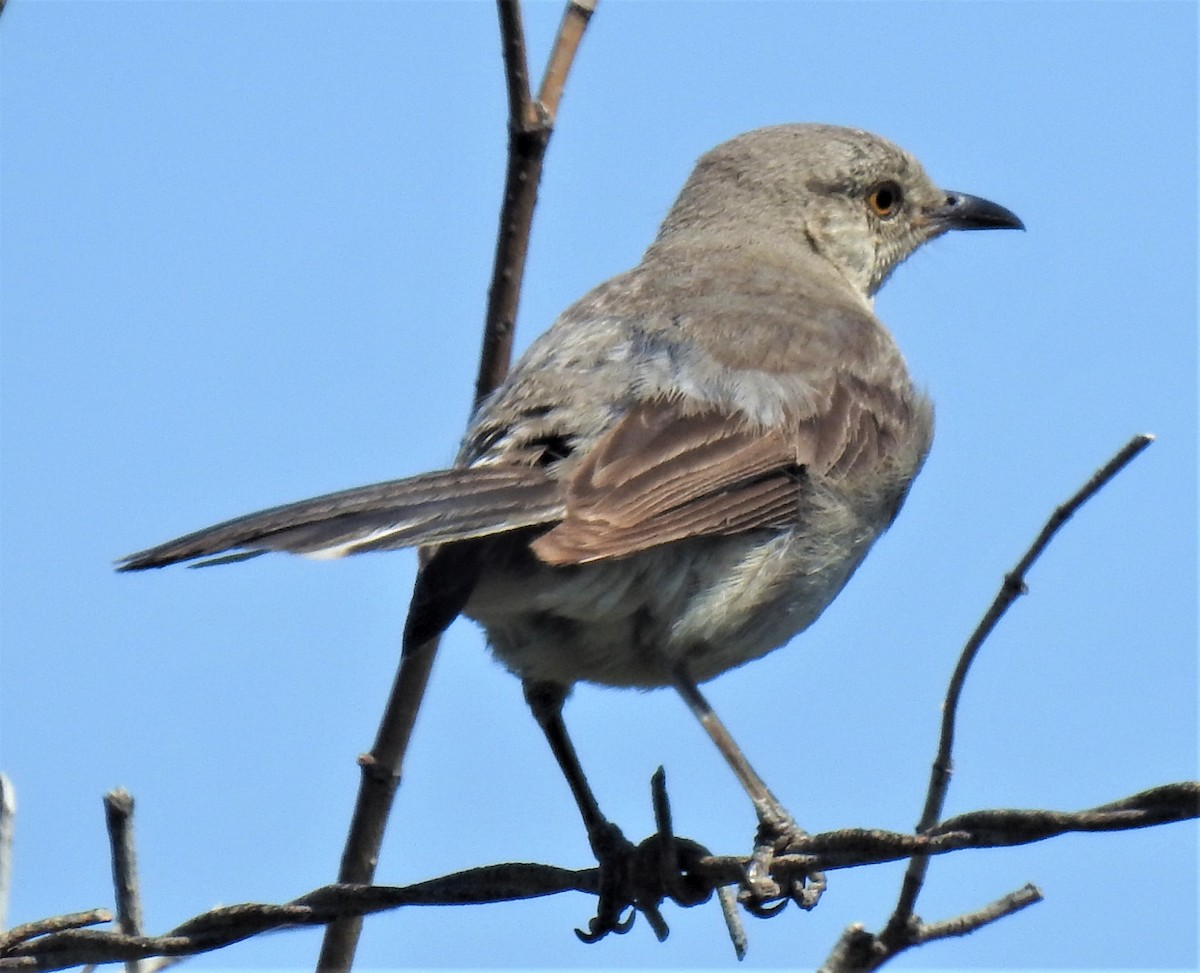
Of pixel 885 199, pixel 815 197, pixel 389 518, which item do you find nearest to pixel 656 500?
pixel 389 518

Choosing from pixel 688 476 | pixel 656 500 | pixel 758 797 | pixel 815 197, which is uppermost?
pixel 815 197

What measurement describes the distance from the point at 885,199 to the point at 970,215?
0.46 meters

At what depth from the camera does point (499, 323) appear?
4414 mm

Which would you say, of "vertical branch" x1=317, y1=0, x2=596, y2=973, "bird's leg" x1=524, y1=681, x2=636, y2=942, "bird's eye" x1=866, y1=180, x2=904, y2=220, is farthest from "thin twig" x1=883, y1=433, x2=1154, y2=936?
"bird's eye" x1=866, y1=180, x2=904, y2=220

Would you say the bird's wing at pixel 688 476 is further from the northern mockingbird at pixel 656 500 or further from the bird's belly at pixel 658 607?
the bird's belly at pixel 658 607

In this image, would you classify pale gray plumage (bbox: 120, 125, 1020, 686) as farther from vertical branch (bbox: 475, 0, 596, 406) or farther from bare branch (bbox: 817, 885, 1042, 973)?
bare branch (bbox: 817, 885, 1042, 973)

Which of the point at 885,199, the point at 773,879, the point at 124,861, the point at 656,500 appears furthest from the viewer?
the point at 885,199

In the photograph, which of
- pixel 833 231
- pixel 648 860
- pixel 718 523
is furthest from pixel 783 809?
pixel 833 231

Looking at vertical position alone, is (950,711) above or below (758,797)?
below

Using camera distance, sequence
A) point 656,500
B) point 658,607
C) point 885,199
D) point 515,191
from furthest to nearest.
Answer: point 885,199
point 658,607
point 656,500
point 515,191

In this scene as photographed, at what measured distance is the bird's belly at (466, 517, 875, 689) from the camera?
4570mm

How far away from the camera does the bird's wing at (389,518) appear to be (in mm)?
3785

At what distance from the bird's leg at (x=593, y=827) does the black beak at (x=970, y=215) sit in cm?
332

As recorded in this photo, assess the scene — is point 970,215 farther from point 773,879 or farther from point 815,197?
point 773,879
